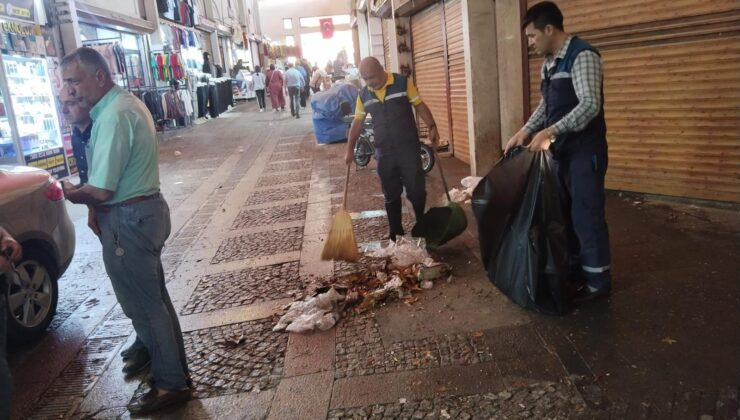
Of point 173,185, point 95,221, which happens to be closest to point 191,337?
point 95,221

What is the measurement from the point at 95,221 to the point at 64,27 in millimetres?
11109

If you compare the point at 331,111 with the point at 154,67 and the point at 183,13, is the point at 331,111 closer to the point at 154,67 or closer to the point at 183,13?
the point at 154,67

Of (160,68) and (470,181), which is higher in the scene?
(160,68)

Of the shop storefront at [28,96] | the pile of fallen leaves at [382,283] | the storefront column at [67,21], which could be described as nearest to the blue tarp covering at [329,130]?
the shop storefront at [28,96]

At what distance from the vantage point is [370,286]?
15.5 ft

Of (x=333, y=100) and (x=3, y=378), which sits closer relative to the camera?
(x=3, y=378)

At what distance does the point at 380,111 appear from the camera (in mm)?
5402

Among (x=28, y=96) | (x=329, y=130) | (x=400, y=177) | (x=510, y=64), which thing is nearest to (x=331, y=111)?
(x=329, y=130)

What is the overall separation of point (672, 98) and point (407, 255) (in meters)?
3.17

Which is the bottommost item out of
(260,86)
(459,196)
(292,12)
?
(459,196)

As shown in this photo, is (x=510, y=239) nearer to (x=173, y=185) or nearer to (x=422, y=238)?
(x=422, y=238)

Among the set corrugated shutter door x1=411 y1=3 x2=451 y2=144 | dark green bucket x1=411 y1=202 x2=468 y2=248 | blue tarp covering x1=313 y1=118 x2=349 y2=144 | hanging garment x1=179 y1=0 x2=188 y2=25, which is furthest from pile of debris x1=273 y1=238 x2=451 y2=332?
hanging garment x1=179 y1=0 x2=188 y2=25

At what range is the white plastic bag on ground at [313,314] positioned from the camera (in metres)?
4.10

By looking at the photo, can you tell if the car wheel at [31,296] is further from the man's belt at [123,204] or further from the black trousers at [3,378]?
the black trousers at [3,378]
